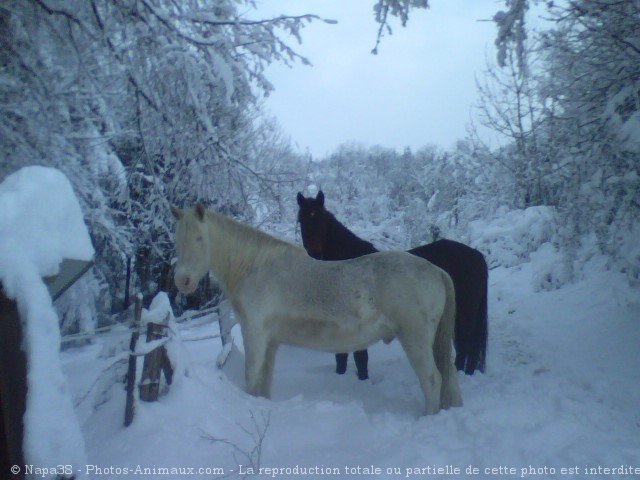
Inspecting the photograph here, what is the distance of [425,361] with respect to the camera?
446 centimetres

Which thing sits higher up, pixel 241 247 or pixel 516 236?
pixel 241 247

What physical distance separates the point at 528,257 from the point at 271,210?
8.03 m

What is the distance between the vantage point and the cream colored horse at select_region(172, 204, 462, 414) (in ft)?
14.6

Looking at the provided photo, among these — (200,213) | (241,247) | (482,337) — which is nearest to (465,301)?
(482,337)

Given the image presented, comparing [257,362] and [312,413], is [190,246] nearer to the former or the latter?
[257,362]

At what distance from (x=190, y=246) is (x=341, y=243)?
8.13 feet

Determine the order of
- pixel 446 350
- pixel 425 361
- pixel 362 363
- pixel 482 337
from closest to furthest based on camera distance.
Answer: pixel 425 361 → pixel 446 350 → pixel 482 337 → pixel 362 363

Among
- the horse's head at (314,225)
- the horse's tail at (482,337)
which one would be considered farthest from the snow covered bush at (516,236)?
the horse's head at (314,225)

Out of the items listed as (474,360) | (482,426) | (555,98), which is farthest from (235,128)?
(482,426)

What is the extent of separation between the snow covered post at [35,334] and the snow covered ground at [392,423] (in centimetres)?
186

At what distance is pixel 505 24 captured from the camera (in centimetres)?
434

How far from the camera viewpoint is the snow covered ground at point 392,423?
10.2 ft

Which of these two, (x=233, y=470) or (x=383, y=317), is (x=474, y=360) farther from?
(x=233, y=470)

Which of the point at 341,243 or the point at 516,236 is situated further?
the point at 516,236
